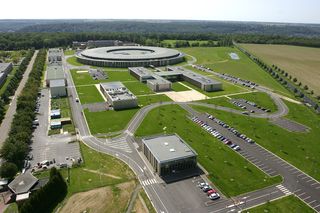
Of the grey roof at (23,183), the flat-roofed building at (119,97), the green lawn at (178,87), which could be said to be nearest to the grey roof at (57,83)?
the flat-roofed building at (119,97)

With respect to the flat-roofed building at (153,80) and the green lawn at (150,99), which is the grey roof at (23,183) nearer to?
the green lawn at (150,99)

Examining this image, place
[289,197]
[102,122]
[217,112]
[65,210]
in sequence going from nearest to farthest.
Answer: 1. [65,210]
2. [289,197]
3. [102,122]
4. [217,112]

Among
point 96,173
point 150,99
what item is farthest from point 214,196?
point 150,99

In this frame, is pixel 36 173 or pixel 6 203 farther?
pixel 36 173

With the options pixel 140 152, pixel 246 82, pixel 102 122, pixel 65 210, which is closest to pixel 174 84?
pixel 246 82

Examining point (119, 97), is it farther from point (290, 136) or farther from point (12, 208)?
point (290, 136)

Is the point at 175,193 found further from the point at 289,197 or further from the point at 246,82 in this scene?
the point at 246,82

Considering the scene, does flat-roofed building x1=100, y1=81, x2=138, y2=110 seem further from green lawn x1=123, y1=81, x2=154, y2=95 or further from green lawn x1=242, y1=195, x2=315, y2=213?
green lawn x1=242, y1=195, x2=315, y2=213
